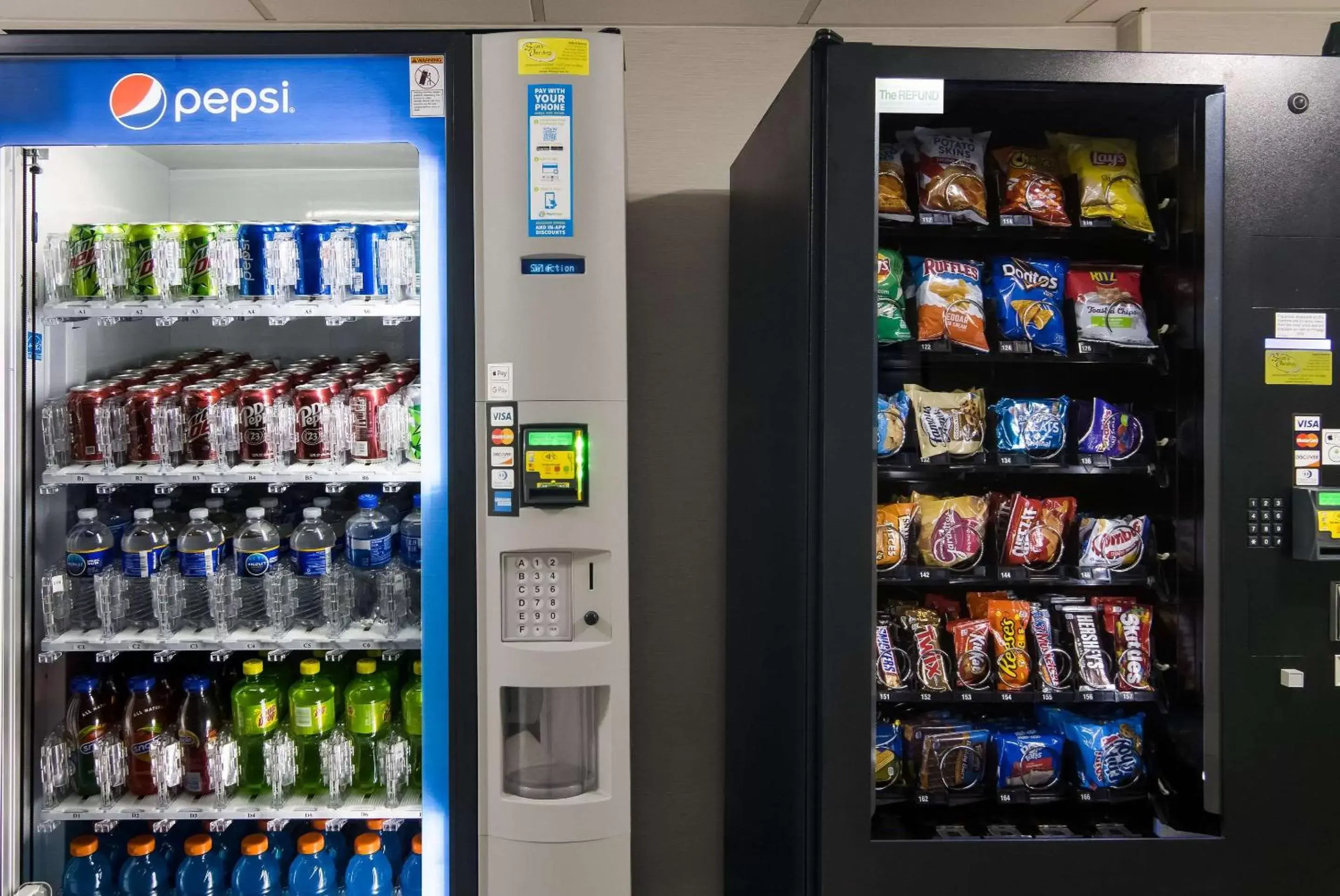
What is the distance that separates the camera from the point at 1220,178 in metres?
1.69

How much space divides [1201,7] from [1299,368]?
151 centimetres

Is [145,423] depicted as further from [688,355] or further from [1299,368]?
[1299,368]

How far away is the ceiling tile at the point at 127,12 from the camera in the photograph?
7.98 ft

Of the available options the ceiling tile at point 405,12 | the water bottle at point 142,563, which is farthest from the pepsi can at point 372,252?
the ceiling tile at point 405,12

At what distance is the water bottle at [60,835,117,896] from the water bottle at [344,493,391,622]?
2.65 feet

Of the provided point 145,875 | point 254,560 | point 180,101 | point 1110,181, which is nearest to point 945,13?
point 1110,181

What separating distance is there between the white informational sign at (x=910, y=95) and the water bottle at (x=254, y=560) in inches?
63.7

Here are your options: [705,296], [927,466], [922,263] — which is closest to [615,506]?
[927,466]

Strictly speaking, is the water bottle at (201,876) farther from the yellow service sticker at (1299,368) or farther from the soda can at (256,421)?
the yellow service sticker at (1299,368)

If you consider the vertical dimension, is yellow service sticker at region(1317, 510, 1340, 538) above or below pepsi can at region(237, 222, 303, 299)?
below

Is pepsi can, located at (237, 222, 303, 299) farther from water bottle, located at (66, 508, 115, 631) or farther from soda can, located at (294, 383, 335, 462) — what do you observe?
water bottle, located at (66, 508, 115, 631)

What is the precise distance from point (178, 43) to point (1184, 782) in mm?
2539

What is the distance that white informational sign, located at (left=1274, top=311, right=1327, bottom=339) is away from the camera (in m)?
1.69

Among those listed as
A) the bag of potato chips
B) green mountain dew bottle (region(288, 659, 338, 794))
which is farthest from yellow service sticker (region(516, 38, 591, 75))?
green mountain dew bottle (region(288, 659, 338, 794))
